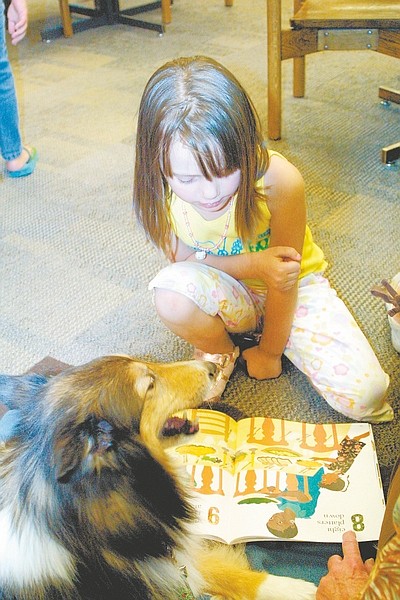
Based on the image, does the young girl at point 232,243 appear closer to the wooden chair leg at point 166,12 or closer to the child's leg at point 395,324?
the child's leg at point 395,324

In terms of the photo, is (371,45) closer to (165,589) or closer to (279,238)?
(279,238)

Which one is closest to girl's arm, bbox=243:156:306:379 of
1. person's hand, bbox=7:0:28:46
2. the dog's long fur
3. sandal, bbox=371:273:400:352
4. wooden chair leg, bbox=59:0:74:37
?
sandal, bbox=371:273:400:352

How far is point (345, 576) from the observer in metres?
1.13

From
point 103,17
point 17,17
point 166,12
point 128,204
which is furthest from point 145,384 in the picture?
point 103,17

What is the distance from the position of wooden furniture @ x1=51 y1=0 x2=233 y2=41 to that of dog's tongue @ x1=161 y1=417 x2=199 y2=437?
3.39m

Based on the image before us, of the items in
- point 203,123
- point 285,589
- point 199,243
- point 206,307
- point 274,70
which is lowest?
point 285,589

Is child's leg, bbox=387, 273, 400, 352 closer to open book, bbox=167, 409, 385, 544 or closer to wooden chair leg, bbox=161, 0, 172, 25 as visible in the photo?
open book, bbox=167, 409, 385, 544

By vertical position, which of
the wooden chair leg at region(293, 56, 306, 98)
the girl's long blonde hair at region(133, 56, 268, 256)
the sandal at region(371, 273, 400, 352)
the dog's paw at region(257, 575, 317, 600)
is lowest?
the dog's paw at region(257, 575, 317, 600)

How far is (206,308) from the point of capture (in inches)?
60.4

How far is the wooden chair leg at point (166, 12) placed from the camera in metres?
4.21

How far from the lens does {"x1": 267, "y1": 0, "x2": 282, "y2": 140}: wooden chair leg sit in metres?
2.50

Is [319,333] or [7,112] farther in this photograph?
[7,112]

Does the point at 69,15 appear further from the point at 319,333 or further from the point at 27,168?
the point at 319,333

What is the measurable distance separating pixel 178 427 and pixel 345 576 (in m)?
0.42
